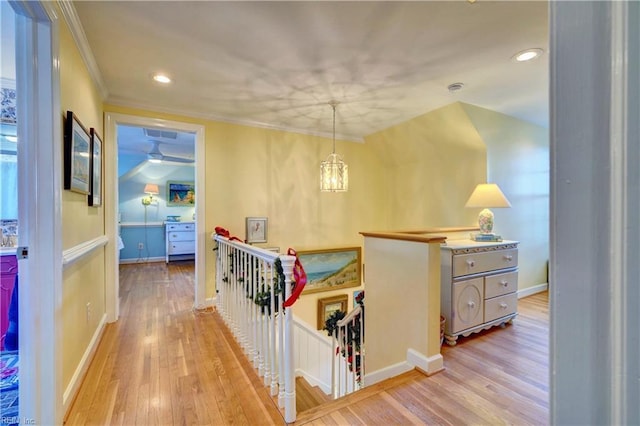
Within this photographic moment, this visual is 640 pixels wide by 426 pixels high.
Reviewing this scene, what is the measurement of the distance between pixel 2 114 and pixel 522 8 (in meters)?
3.54

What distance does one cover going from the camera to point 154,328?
106 inches

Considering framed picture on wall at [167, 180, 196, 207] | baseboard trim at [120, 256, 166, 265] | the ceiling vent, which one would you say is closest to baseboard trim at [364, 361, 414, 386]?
the ceiling vent

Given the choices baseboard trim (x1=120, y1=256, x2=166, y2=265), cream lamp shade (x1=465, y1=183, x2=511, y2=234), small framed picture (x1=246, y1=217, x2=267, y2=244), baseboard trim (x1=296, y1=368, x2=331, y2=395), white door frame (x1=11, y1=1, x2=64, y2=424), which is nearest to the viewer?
white door frame (x1=11, y1=1, x2=64, y2=424)

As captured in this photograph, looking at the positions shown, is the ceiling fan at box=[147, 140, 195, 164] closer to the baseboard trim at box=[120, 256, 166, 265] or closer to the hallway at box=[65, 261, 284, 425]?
the baseboard trim at box=[120, 256, 166, 265]

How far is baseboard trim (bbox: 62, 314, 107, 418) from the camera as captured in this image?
1.57m

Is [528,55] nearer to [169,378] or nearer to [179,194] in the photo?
[169,378]

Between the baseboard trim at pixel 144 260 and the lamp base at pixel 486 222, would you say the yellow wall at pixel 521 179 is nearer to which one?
the lamp base at pixel 486 222

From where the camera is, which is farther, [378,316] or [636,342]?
[378,316]

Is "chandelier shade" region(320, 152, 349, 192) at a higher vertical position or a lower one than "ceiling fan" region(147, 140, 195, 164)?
lower

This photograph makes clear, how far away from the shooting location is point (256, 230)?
11.7 feet

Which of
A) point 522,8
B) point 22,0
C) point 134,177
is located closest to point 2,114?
point 22,0

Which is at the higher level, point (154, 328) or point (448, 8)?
point (448, 8)

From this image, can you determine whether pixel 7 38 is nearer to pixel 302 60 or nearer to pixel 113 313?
pixel 302 60

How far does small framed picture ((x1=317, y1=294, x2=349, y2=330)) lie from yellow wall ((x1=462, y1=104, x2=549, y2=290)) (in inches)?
89.6
